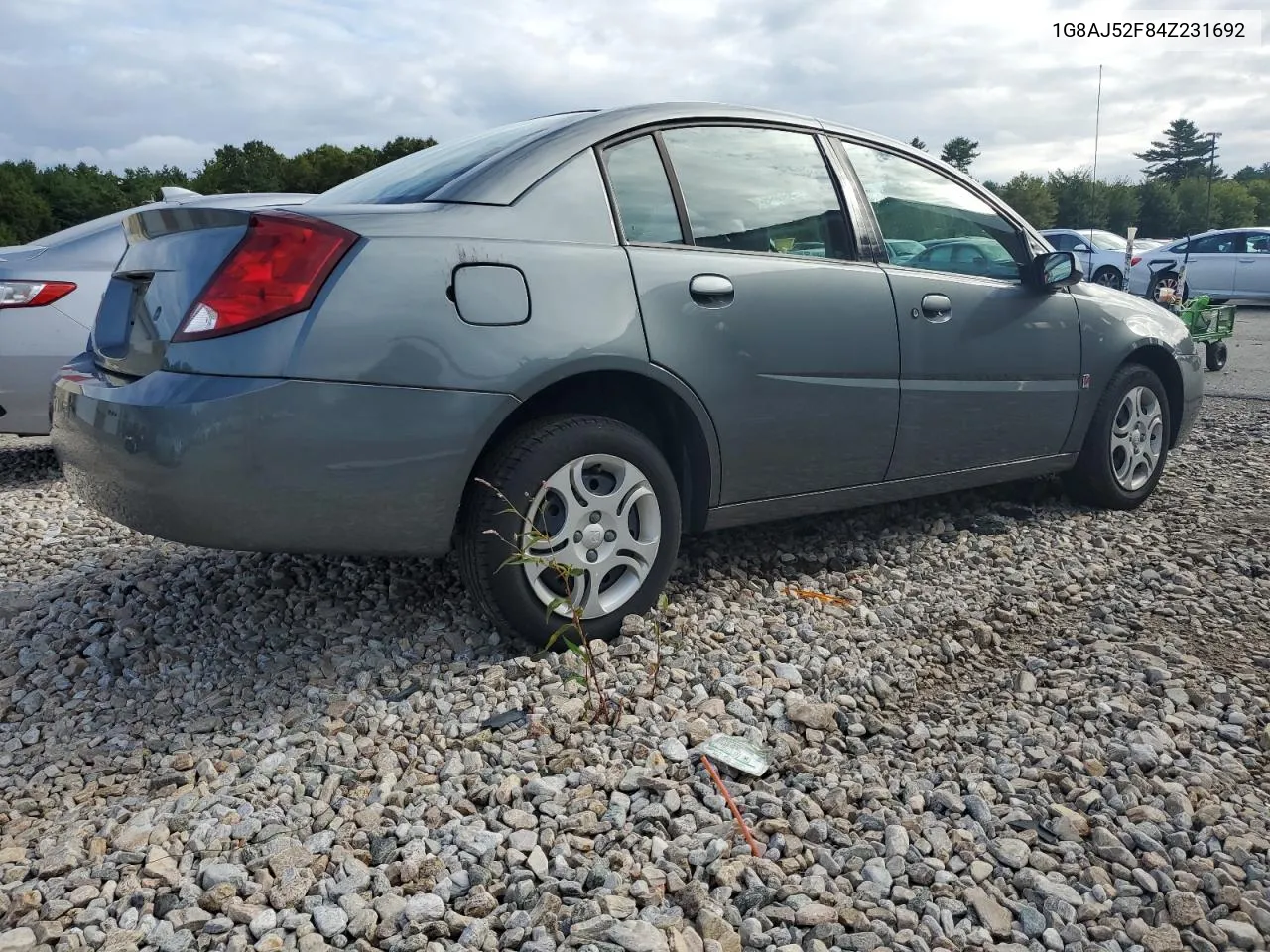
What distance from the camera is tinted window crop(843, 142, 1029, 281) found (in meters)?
4.04

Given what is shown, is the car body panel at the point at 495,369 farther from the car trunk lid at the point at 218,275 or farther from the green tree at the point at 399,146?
the green tree at the point at 399,146

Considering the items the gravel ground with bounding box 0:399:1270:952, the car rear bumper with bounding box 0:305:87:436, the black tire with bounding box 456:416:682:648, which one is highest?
the car rear bumper with bounding box 0:305:87:436

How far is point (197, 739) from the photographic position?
2861 mm

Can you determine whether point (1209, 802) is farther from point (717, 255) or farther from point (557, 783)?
point (717, 255)

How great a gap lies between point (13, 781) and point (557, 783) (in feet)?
4.49

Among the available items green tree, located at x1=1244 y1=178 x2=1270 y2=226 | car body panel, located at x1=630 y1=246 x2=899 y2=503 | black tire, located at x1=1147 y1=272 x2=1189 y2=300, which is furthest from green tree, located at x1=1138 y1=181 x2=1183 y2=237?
car body panel, located at x1=630 y1=246 x2=899 y2=503

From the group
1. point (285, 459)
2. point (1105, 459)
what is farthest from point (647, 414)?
point (1105, 459)

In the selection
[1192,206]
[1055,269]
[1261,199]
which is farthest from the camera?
[1261,199]

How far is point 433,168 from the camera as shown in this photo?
346 cm

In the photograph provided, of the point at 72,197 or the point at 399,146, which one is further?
the point at 399,146

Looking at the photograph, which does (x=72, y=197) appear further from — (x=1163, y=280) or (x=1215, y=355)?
(x=1215, y=355)

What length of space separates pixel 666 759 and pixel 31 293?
4723mm

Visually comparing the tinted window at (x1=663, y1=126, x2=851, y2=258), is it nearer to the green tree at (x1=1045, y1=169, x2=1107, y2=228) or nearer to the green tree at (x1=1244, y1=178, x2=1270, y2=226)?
the green tree at (x1=1045, y1=169, x2=1107, y2=228)

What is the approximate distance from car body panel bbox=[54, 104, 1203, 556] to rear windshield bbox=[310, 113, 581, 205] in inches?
3.3
